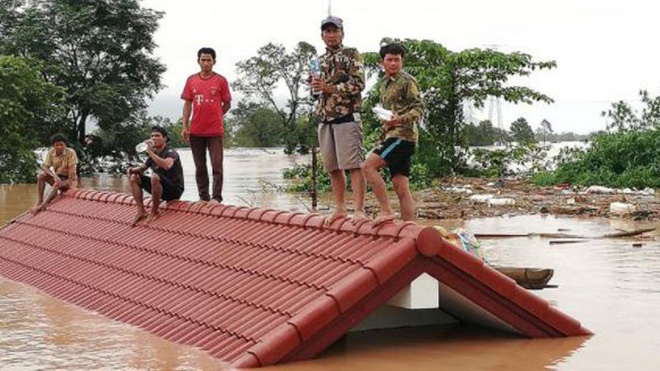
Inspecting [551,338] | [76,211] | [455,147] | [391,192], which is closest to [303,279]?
[551,338]

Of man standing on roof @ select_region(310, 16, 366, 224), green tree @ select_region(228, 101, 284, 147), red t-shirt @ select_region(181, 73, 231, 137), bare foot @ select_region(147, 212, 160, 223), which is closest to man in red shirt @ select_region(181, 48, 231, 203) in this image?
red t-shirt @ select_region(181, 73, 231, 137)

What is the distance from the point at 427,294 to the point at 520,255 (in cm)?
626

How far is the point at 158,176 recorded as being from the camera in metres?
11.0

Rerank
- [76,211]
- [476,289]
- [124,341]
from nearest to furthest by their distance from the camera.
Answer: [476,289] < [124,341] < [76,211]

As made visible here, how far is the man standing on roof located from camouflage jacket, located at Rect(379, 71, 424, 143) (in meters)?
0.43

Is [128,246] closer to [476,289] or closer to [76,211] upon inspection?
[76,211]

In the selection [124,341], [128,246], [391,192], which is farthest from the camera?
[391,192]

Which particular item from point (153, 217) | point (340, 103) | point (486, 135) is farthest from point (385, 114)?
point (486, 135)

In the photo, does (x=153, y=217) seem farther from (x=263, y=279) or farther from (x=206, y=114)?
(x=263, y=279)

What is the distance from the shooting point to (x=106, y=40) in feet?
141

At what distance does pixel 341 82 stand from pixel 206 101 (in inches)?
120

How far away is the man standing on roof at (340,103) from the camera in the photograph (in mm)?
8656

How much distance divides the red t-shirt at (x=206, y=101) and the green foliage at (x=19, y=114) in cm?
2300

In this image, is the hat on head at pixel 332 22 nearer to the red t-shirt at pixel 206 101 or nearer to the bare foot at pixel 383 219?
the bare foot at pixel 383 219
